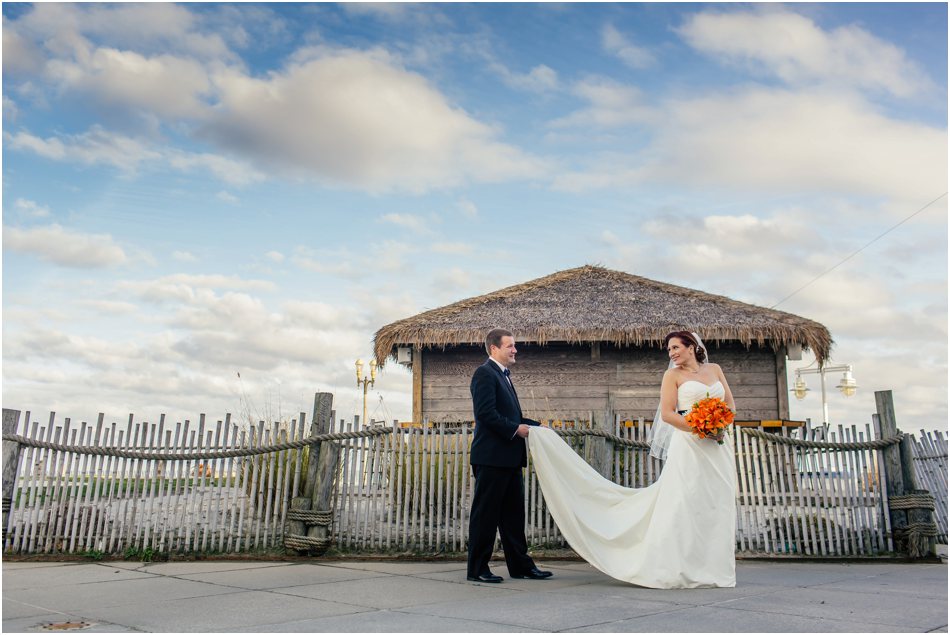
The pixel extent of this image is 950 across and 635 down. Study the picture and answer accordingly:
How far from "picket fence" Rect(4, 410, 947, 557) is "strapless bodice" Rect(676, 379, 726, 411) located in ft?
6.44

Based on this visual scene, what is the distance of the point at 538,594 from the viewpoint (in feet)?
18.1

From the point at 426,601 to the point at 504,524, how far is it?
127 centimetres

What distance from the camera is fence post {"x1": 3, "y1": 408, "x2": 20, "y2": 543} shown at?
805cm

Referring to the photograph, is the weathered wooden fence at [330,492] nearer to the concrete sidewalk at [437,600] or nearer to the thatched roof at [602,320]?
the concrete sidewalk at [437,600]

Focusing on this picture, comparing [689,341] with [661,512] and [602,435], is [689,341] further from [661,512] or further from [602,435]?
[602,435]

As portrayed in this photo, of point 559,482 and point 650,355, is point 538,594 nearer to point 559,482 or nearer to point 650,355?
point 559,482

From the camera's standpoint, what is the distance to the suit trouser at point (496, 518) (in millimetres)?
6184

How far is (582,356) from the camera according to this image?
16359mm

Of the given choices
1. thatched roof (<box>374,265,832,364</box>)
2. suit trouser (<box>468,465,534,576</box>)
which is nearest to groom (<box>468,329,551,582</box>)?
suit trouser (<box>468,465,534,576</box>)

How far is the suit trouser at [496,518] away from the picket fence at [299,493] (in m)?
1.64

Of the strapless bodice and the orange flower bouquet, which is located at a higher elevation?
the strapless bodice

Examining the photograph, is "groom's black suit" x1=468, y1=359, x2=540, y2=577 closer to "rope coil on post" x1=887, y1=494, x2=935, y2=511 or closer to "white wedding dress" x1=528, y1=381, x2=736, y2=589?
"white wedding dress" x1=528, y1=381, x2=736, y2=589

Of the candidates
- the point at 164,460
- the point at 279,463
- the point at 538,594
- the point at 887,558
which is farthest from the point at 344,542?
the point at 887,558

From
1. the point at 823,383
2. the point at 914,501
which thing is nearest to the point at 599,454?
the point at 914,501
